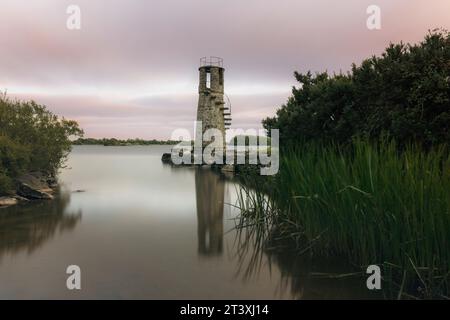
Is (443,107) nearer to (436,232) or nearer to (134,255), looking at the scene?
(436,232)

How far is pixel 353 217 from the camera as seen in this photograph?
5941mm

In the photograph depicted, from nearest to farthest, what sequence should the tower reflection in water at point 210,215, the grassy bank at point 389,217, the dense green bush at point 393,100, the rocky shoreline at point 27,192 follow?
1. the grassy bank at point 389,217
2. the tower reflection in water at point 210,215
3. the dense green bush at point 393,100
4. the rocky shoreline at point 27,192

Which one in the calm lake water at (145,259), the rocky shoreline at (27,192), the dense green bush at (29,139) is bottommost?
the calm lake water at (145,259)

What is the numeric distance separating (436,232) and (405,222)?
422 millimetres

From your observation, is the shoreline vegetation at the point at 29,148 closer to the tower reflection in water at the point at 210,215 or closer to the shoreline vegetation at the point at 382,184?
the tower reflection in water at the point at 210,215

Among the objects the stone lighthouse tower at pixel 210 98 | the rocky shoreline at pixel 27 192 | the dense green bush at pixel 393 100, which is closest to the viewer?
the dense green bush at pixel 393 100

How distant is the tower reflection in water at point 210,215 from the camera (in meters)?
9.10

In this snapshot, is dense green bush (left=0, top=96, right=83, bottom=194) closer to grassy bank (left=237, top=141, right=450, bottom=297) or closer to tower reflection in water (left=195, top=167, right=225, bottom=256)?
tower reflection in water (left=195, top=167, right=225, bottom=256)

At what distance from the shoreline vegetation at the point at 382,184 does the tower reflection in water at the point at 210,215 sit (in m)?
1.17

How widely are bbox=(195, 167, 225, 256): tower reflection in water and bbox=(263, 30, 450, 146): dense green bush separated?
15.6 ft

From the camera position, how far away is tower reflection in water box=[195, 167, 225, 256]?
9102mm

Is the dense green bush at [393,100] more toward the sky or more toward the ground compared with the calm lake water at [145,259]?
more toward the sky

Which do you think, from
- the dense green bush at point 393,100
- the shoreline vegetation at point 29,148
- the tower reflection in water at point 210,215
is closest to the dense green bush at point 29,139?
the shoreline vegetation at point 29,148

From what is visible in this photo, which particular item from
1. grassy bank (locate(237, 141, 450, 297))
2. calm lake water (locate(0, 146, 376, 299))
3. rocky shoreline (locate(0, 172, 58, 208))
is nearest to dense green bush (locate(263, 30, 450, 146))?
grassy bank (locate(237, 141, 450, 297))
